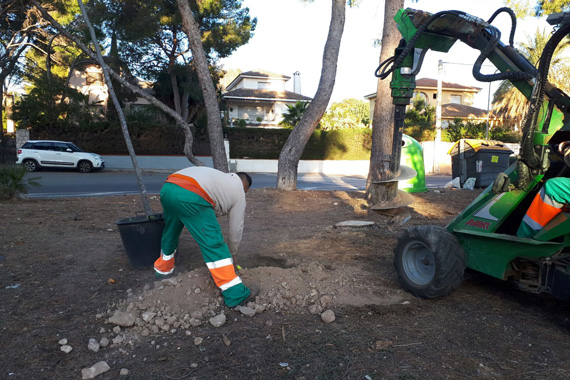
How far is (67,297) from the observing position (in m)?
4.65

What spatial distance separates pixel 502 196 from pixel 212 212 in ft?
8.89

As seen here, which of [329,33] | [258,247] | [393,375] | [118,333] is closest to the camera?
[393,375]

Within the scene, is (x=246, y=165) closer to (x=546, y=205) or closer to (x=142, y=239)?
(x=142, y=239)

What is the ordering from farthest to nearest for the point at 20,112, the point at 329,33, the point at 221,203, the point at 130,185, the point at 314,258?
the point at 20,112
the point at 130,185
the point at 329,33
the point at 314,258
the point at 221,203

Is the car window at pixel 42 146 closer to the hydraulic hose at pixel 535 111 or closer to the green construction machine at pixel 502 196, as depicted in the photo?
the green construction machine at pixel 502 196

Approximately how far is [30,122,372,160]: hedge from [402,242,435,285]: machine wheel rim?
25.2 metres

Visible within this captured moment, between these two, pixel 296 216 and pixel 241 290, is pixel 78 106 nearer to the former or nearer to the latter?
pixel 296 216

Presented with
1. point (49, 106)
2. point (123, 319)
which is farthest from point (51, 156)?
point (123, 319)

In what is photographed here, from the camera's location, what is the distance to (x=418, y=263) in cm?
482

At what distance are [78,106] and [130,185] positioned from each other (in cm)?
1185

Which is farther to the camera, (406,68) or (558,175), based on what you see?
(406,68)

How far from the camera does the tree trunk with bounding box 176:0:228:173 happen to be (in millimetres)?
11117

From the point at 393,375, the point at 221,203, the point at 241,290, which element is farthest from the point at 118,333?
the point at 393,375

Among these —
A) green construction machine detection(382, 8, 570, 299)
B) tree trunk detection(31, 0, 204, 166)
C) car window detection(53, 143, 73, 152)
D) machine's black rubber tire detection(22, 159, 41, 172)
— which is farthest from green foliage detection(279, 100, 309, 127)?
green construction machine detection(382, 8, 570, 299)
